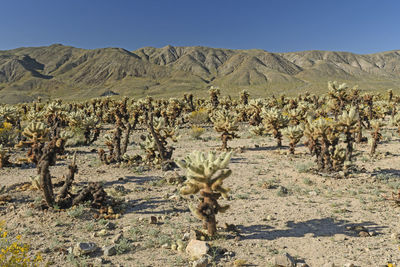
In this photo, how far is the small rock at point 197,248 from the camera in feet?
16.0

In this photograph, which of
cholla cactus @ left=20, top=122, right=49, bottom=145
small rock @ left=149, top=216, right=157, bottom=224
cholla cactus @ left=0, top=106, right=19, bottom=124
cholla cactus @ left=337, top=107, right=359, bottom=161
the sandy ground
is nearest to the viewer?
the sandy ground

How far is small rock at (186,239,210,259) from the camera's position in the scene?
4.88 m

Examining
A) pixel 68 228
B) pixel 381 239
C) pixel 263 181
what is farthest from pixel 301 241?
pixel 68 228

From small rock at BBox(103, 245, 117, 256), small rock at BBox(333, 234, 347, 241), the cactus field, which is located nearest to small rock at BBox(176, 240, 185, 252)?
the cactus field

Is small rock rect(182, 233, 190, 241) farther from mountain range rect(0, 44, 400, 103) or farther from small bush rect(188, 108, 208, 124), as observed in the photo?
mountain range rect(0, 44, 400, 103)

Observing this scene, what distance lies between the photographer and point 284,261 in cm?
463

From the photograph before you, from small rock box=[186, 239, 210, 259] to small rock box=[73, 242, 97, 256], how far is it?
1.89 metres

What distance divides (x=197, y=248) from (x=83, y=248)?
2.21 metres

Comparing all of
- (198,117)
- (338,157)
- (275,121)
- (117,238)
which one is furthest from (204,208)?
(198,117)

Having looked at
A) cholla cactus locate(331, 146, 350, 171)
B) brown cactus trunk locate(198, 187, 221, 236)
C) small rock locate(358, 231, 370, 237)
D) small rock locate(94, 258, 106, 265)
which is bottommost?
small rock locate(94, 258, 106, 265)

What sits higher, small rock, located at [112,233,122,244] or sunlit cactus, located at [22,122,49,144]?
sunlit cactus, located at [22,122,49,144]

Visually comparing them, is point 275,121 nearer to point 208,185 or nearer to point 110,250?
point 208,185

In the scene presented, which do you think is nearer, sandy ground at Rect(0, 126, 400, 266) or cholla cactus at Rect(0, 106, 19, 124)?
sandy ground at Rect(0, 126, 400, 266)

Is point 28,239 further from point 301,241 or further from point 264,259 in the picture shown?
point 301,241
